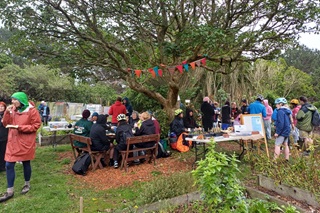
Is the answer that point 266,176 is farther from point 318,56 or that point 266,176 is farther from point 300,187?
point 318,56

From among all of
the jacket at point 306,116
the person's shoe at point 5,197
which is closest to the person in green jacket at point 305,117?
the jacket at point 306,116

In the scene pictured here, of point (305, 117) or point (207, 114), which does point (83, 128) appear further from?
point (305, 117)

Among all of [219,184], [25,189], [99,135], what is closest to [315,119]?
[219,184]

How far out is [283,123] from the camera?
5.50 m

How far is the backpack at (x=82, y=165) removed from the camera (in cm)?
555

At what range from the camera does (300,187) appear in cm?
357

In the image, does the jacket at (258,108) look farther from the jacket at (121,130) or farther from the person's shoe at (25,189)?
the person's shoe at (25,189)

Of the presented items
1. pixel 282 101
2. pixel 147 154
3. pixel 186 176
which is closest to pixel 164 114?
pixel 147 154

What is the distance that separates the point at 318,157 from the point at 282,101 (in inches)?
83.1

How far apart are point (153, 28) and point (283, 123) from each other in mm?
4962

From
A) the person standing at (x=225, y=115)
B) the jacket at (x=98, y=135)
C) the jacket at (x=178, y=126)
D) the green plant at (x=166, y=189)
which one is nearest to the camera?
the green plant at (x=166, y=189)

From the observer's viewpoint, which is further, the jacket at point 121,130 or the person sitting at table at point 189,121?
the person sitting at table at point 189,121

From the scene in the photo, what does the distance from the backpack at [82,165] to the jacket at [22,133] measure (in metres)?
1.36

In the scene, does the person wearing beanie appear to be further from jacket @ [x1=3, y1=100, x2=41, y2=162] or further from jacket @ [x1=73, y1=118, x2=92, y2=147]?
jacket @ [x1=3, y1=100, x2=41, y2=162]
